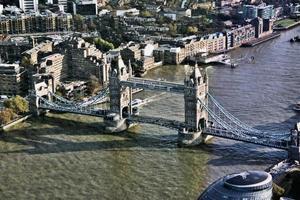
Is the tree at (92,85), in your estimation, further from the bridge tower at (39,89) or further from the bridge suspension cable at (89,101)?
the bridge suspension cable at (89,101)

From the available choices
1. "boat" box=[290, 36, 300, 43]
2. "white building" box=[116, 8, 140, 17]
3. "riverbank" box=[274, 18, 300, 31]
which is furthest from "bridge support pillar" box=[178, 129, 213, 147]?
"white building" box=[116, 8, 140, 17]

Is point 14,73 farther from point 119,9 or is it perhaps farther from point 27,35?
point 119,9

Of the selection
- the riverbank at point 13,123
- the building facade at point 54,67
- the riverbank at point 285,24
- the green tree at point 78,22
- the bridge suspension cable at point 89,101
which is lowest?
the riverbank at point 13,123

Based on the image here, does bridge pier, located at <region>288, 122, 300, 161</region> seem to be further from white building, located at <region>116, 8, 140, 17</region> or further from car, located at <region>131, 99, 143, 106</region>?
white building, located at <region>116, 8, 140, 17</region>

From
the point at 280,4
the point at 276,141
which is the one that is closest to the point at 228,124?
the point at 276,141

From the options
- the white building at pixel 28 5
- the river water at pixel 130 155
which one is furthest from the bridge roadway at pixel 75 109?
the white building at pixel 28 5

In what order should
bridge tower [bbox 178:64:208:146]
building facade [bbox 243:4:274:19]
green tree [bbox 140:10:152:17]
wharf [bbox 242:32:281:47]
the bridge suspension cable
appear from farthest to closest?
green tree [bbox 140:10:152:17], building facade [bbox 243:4:274:19], wharf [bbox 242:32:281:47], the bridge suspension cable, bridge tower [bbox 178:64:208:146]
